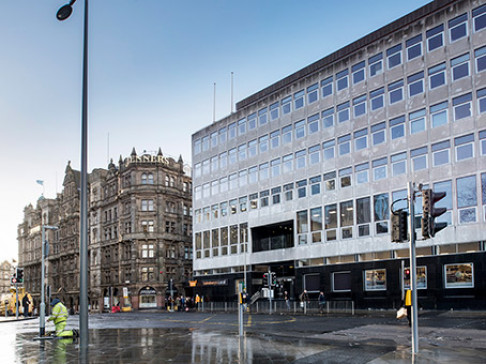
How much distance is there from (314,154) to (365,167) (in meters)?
5.62

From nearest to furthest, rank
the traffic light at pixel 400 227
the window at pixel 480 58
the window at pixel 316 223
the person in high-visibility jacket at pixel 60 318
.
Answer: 1. the traffic light at pixel 400 227
2. the person in high-visibility jacket at pixel 60 318
3. the window at pixel 480 58
4. the window at pixel 316 223

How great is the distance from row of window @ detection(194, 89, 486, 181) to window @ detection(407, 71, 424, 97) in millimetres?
1370

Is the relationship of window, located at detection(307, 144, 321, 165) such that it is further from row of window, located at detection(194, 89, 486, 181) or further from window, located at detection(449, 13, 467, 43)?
window, located at detection(449, 13, 467, 43)

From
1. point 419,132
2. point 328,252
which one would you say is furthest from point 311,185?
point 419,132

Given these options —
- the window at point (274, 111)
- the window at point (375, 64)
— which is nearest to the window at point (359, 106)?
the window at point (375, 64)

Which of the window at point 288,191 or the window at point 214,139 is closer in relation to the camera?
the window at point 288,191

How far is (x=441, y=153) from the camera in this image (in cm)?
3550

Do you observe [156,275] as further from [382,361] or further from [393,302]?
[382,361]

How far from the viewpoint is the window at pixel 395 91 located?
38.5 metres

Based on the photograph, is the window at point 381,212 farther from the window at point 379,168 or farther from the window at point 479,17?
the window at point 479,17

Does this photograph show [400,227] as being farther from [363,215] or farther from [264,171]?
[264,171]

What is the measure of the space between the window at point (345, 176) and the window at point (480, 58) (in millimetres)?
11734

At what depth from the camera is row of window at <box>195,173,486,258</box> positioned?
33656 millimetres

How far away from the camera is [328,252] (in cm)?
4262
